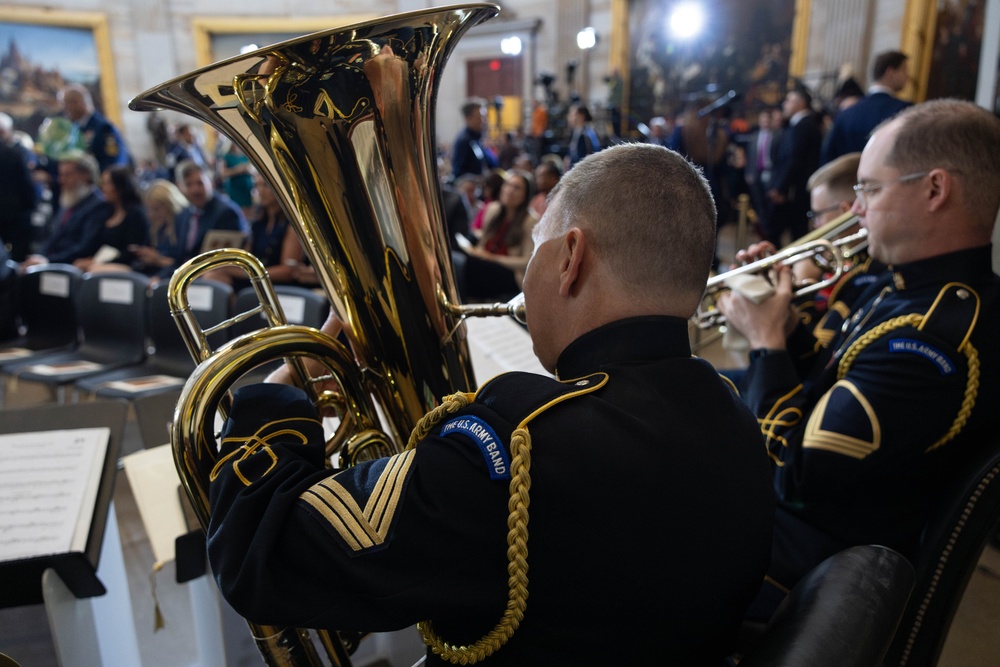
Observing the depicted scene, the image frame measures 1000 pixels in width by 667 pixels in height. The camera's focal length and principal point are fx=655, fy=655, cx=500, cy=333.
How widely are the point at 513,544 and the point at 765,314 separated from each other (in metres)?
1.09

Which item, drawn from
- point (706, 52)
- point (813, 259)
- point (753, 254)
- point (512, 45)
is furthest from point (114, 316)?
point (512, 45)

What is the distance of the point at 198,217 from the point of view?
4.39 m

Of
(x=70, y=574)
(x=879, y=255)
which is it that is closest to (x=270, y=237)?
(x=70, y=574)

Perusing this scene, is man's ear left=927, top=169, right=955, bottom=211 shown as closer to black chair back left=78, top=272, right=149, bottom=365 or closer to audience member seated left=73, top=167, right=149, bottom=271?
black chair back left=78, top=272, right=149, bottom=365

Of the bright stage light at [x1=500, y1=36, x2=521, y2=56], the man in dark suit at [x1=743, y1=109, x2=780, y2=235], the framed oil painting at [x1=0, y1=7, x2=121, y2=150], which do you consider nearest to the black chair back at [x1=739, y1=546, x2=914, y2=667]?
the man in dark suit at [x1=743, y1=109, x2=780, y2=235]

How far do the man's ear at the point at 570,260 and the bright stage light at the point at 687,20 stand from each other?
12.7 metres

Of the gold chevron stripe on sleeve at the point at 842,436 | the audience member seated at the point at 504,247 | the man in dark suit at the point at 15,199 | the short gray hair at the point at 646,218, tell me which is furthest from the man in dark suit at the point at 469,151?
the short gray hair at the point at 646,218

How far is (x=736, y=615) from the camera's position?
0.88 metres

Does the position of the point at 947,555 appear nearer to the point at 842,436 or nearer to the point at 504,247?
the point at 842,436

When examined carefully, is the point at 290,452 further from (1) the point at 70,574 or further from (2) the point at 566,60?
(2) the point at 566,60

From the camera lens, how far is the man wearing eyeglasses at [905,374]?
125 centimetres

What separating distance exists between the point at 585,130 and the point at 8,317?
4.86 m

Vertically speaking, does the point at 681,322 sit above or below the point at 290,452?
above

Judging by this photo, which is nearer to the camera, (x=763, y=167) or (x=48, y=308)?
(x=48, y=308)
